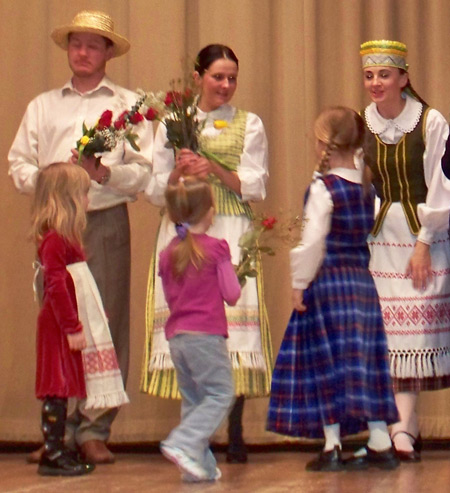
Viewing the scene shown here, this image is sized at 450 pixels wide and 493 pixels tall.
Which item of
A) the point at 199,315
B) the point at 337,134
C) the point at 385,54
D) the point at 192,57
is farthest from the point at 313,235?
the point at 192,57

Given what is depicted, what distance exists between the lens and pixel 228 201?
183 inches

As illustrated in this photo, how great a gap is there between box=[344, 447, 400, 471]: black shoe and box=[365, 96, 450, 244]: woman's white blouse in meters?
0.85

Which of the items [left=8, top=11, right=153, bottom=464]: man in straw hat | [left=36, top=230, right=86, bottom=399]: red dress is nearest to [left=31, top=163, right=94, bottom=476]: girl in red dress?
[left=36, top=230, right=86, bottom=399]: red dress

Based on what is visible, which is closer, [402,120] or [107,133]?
[107,133]

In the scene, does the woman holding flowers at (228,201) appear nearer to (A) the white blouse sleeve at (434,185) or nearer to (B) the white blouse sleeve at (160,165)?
(B) the white blouse sleeve at (160,165)

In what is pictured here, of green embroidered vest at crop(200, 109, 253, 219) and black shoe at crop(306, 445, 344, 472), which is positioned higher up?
green embroidered vest at crop(200, 109, 253, 219)

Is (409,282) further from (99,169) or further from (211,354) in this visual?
(99,169)

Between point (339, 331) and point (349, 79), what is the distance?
1.73m

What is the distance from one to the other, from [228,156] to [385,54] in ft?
2.49

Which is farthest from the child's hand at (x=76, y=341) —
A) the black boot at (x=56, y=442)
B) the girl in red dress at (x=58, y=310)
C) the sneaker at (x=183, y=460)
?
the sneaker at (x=183, y=460)

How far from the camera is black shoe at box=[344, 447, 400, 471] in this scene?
412 centimetres

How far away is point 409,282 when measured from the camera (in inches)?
177

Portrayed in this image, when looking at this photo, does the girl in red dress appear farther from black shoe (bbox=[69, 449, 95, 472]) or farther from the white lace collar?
the white lace collar

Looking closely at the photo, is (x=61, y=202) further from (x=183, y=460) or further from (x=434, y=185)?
(x=434, y=185)
